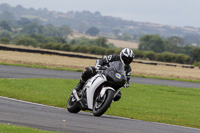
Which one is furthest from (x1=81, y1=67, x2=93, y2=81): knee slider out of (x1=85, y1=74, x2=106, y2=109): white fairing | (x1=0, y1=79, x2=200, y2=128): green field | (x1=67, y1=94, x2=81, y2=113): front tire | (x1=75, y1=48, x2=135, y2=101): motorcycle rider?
(x1=0, y1=79, x2=200, y2=128): green field

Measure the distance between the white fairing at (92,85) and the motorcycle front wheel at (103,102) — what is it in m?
0.20

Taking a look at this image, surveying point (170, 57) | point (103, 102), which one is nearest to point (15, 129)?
point (103, 102)

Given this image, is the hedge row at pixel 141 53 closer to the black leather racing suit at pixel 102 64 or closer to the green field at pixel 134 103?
the green field at pixel 134 103

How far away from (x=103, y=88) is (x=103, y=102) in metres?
0.34

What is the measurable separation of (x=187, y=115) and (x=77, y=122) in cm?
542

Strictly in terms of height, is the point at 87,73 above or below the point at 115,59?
below

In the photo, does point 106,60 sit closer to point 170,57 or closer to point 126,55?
point 126,55

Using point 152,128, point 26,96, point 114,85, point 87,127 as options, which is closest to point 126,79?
point 114,85

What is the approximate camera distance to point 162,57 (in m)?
72.3

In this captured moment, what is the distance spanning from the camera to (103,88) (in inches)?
406

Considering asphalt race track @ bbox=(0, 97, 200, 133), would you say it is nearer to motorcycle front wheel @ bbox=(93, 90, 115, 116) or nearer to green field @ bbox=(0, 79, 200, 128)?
motorcycle front wheel @ bbox=(93, 90, 115, 116)

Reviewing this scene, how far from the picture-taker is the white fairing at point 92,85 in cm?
1060

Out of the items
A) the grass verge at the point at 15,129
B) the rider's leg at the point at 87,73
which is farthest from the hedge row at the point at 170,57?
the grass verge at the point at 15,129

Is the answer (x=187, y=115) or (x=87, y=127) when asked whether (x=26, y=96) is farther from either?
(x=87, y=127)
